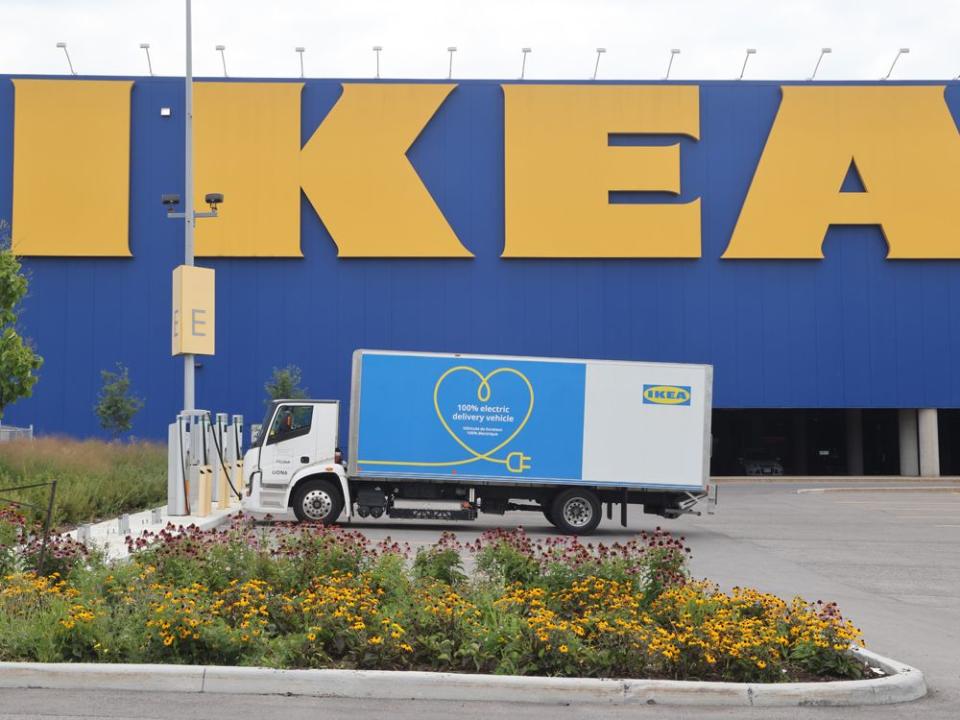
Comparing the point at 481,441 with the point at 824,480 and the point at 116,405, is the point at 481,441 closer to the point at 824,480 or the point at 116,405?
the point at 116,405

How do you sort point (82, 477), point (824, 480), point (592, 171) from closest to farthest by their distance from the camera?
point (82, 477) → point (592, 171) → point (824, 480)

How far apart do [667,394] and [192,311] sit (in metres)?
9.65

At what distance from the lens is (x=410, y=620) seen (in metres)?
8.09

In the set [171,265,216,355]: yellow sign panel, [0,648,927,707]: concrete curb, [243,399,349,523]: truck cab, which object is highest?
[171,265,216,355]: yellow sign panel

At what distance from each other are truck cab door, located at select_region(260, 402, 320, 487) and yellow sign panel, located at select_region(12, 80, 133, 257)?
813 inches

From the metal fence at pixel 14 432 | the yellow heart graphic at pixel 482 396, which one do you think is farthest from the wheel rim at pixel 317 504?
the metal fence at pixel 14 432

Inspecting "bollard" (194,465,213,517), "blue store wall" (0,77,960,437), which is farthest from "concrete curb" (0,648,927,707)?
"blue store wall" (0,77,960,437)

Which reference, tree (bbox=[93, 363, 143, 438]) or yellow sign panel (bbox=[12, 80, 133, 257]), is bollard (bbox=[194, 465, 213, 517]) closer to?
tree (bbox=[93, 363, 143, 438])

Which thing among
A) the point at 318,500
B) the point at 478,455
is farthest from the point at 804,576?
Result: the point at 318,500

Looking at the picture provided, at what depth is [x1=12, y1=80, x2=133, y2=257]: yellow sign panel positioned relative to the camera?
37.5 m

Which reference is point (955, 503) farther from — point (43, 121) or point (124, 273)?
point (43, 121)

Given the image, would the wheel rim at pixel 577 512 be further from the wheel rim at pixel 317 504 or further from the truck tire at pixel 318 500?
the wheel rim at pixel 317 504

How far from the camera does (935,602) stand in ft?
41.2

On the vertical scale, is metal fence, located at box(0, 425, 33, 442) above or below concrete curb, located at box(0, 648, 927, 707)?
above
